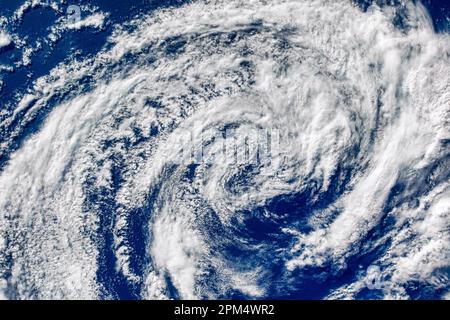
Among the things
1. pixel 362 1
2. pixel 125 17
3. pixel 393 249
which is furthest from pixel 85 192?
pixel 362 1

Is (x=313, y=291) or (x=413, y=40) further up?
(x=413, y=40)

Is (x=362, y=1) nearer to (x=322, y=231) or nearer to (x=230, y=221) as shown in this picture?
(x=322, y=231)

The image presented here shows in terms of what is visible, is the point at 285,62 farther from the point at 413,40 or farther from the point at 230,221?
the point at 230,221

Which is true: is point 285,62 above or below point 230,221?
above

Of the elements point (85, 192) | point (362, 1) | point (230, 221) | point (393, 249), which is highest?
point (362, 1)

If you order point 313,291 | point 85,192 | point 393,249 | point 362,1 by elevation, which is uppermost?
point 362,1

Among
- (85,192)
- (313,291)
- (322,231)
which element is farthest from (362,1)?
(85,192)
